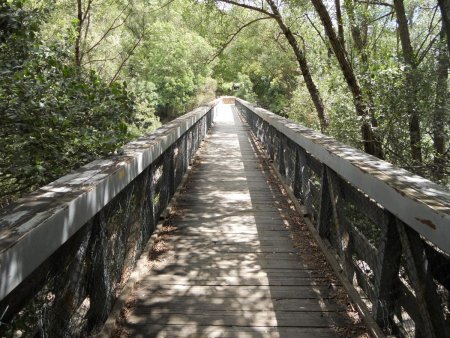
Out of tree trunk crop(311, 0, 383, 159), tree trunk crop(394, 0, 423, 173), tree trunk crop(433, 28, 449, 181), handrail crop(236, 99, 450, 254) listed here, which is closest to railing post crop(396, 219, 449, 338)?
handrail crop(236, 99, 450, 254)

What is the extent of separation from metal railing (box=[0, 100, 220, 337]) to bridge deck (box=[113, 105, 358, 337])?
32 cm

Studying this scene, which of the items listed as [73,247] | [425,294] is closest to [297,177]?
[425,294]

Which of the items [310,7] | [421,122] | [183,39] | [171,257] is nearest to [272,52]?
[183,39]

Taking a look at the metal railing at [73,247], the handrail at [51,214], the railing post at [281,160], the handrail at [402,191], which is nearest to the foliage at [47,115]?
the metal railing at [73,247]

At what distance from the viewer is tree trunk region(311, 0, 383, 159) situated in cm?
750

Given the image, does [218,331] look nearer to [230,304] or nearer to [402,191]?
[230,304]

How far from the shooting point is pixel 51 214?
1798 mm

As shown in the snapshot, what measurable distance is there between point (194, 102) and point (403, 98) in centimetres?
3668

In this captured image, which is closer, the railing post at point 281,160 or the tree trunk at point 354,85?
the railing post at point 281,160

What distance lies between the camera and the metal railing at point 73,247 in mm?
1586

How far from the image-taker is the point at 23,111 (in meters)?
3.73

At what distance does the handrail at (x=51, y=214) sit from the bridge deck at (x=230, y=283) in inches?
38.0

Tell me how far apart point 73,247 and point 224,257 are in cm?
199

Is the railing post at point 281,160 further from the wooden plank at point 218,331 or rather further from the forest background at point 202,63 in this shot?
the wooden plank at point 218,331
